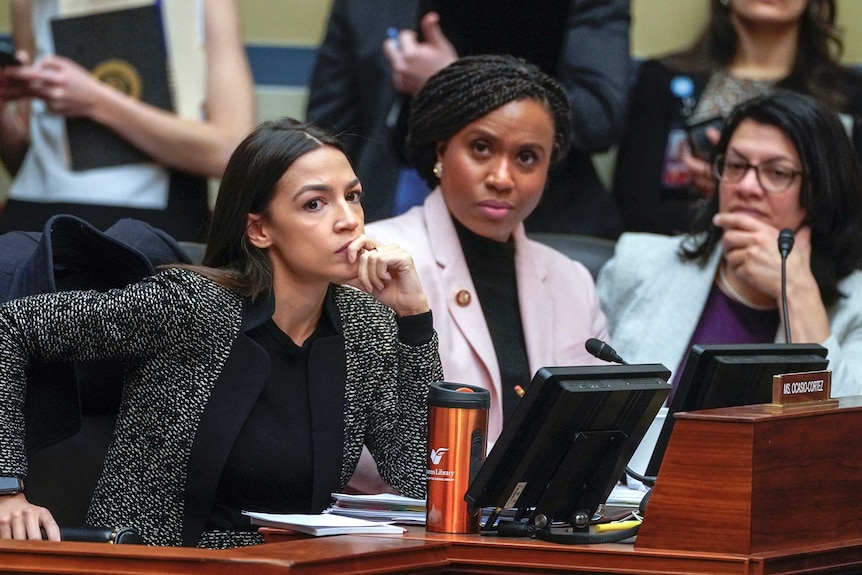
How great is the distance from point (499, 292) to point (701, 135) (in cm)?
86

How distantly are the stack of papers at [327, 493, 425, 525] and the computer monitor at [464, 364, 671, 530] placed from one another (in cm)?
16

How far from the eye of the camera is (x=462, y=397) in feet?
6.82

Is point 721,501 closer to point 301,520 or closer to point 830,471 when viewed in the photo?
point 830,471

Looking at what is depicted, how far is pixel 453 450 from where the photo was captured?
2.07 meters

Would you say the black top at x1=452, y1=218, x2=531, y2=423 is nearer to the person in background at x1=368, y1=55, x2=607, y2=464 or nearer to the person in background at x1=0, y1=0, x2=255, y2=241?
the person in background at x1=368, y1=55, x2=607, y2=464

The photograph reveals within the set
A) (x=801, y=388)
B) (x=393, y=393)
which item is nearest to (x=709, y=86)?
(x=393, y=393)

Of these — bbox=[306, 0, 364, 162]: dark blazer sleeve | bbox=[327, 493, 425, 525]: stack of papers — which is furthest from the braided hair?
bbox=[327, 493, 425, 525]: stack of papers

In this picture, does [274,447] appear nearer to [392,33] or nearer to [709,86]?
[392,33]

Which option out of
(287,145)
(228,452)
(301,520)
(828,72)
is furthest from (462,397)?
(828,72)

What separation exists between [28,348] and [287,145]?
21.9 inches

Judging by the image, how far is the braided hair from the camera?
3.16 meters

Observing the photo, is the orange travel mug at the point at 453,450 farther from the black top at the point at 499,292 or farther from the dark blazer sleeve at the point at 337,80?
the dark blazer sleeve at the point at 337,80

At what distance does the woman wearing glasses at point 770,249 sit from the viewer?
3.26 m

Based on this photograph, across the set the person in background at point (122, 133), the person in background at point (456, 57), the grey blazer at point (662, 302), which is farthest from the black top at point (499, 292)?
the person in background at point (122, 133)
